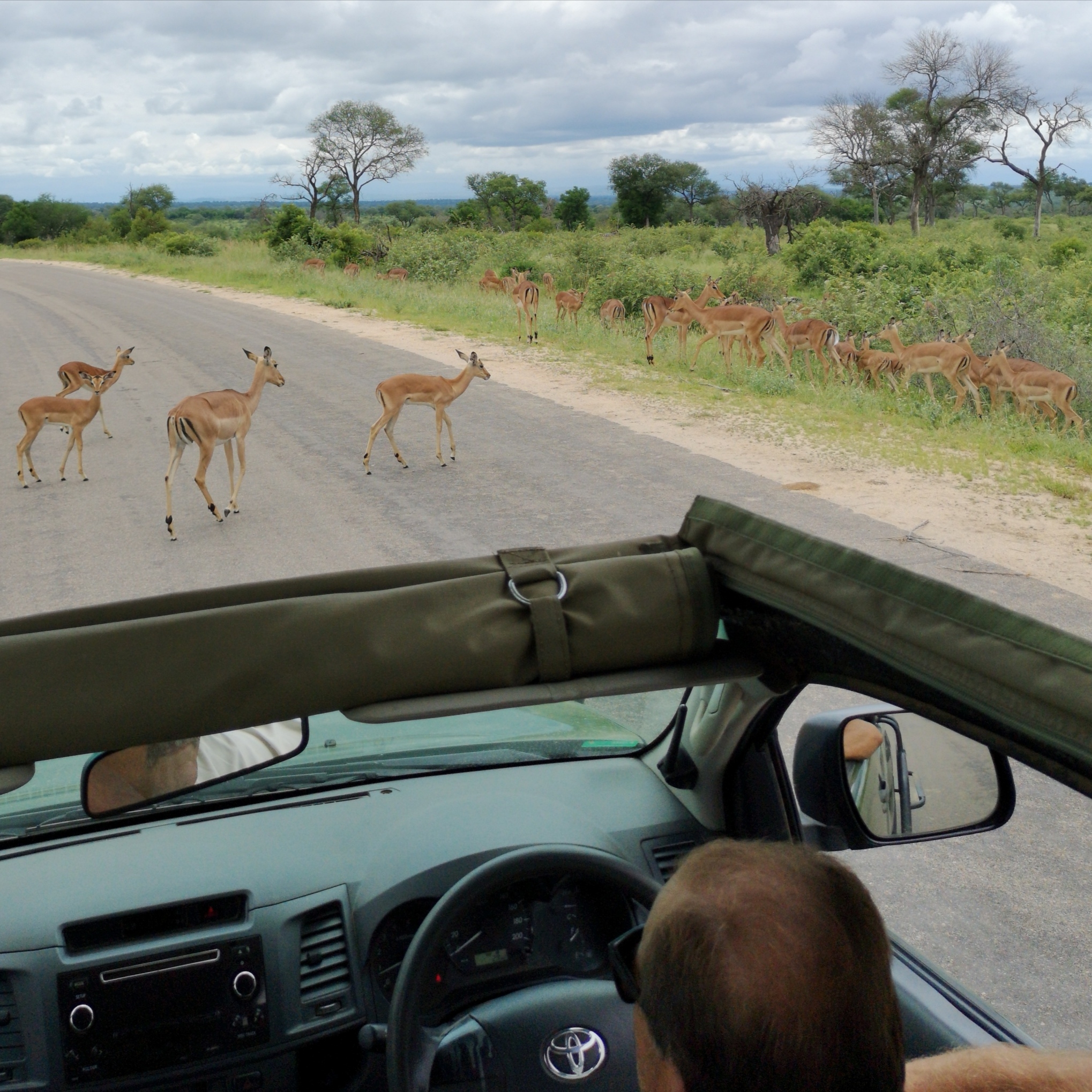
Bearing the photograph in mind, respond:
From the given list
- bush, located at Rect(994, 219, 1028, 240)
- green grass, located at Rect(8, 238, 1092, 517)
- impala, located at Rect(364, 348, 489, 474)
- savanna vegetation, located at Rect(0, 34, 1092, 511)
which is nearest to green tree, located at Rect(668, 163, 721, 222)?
savanna vegetation, located at Rect(0, 34, 1092, 511)

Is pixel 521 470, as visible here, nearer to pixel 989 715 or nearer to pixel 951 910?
pixel 951 910

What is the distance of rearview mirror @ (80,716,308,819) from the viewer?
1682 mm

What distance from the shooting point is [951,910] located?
2.54m

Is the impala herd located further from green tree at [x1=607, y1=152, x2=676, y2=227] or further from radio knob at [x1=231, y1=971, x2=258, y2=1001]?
green tree at [x1=607, y1=152, x2=676, y2=227]

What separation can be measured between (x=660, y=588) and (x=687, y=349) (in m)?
14.1

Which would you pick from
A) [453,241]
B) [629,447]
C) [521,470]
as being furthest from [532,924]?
[453,241]

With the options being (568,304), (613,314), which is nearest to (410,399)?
(568,304)

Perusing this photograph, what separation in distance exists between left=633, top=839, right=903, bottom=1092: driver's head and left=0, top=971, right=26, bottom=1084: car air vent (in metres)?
1.31

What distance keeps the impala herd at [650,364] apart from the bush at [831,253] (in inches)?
150

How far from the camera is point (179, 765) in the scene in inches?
71.0

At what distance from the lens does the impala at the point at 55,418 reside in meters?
7.75

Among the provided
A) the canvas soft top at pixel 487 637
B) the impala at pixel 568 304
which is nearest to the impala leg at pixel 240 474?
the canvas soft top at pixel 487 637

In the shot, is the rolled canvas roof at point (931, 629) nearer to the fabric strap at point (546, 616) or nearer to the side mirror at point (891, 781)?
the fabric strap at point (546, 616)

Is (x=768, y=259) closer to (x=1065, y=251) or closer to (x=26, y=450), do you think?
(x=1065, y=251)
